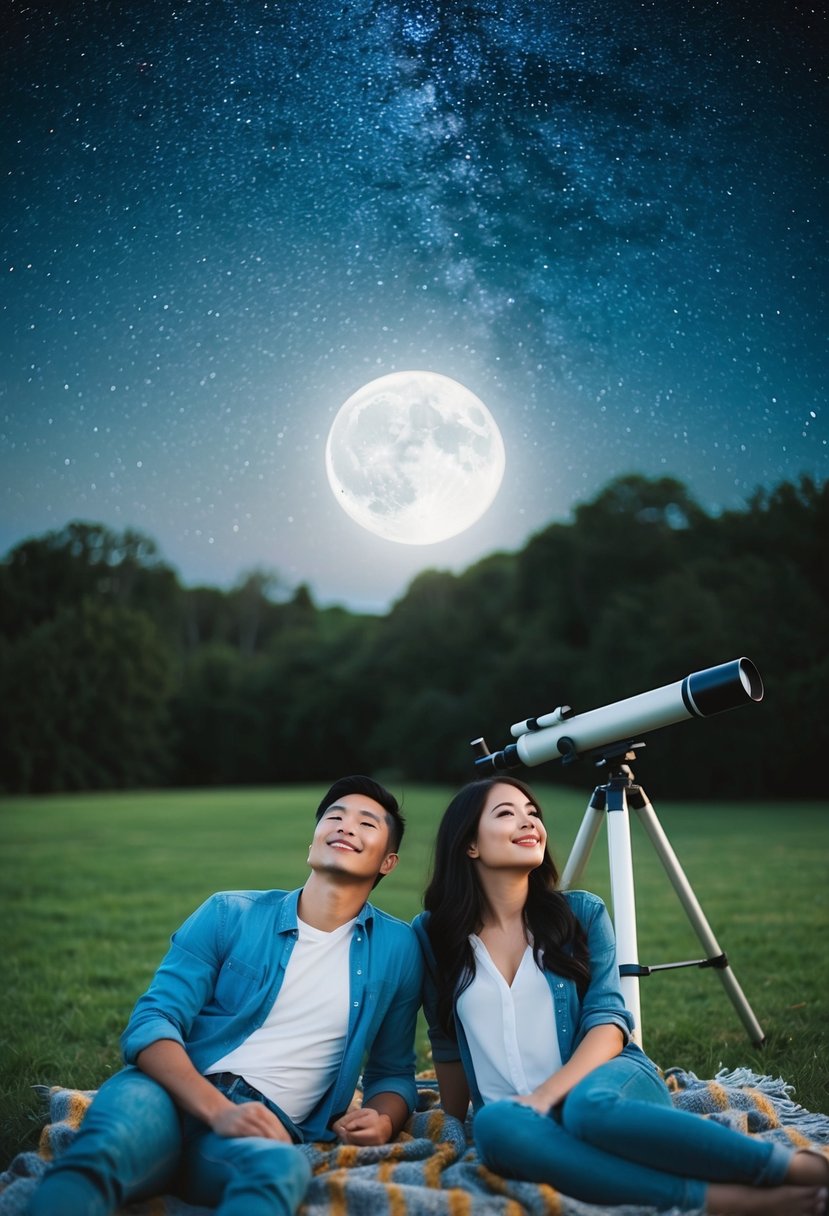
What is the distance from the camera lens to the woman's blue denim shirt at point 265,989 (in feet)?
9.91

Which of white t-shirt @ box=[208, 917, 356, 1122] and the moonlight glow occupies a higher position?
the moonlight glow

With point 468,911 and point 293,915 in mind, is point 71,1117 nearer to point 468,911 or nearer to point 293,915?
point 293,915

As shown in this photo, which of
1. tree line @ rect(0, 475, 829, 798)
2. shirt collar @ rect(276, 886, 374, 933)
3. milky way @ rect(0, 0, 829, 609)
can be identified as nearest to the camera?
shirt collar @ rect(276, 886, 374, 933)

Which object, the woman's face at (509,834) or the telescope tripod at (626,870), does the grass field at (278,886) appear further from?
the woman's face at (509,834)

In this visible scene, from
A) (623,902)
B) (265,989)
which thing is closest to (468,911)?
(623,902)

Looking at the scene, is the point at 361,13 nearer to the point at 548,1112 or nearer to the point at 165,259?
the point at 165,259

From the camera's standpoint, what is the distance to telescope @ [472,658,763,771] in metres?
3.50

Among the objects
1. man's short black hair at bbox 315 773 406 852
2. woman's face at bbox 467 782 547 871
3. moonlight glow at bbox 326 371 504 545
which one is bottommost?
woman's face at bbox 467 782 547 871

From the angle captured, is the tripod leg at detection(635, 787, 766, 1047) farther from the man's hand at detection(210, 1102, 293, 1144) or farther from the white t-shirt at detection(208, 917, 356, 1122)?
the man's hand at detection(210, 1102, 293, 1144)

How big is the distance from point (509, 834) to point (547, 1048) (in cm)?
71

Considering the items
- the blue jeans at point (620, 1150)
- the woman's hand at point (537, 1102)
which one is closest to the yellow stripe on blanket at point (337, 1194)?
the blue jeans at point (620, 1150)

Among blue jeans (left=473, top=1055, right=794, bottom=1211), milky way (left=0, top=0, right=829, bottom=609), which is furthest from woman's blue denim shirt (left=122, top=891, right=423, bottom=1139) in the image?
milky way (left=0, top=0, right=829, bottom=609)

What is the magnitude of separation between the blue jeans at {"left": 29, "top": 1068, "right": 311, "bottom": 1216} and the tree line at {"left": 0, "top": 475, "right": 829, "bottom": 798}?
22231 millimetres

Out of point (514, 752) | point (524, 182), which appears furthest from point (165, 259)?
point (514, 752)
